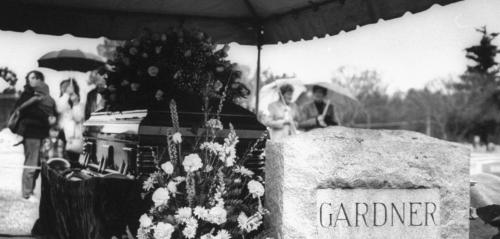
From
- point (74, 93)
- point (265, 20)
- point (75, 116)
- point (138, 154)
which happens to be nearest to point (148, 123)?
point (138, 154)

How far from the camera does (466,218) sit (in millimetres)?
3748

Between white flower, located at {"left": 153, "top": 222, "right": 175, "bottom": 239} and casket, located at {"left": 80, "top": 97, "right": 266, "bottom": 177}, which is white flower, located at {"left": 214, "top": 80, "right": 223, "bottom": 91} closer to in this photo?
casket, located at {"left": 80, "top": 97, "right": 266, "bottom": 177}

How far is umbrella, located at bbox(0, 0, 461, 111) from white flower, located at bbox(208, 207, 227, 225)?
2.85 meters

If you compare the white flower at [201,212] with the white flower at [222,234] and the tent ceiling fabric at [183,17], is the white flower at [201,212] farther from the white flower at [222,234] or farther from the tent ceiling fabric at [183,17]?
the tent ceiling fabric at [183,17]

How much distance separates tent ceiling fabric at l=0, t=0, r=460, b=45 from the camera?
243 inches

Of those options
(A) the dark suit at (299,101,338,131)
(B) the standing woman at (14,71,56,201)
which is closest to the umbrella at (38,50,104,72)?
(B) the standing woman at (14,71,56,201)

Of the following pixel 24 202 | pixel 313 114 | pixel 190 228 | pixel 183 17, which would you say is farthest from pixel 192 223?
pixel 24 202

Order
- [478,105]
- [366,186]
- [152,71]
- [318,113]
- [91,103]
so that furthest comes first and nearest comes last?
[478,105] → [91,103] → [318,113] → [152,71] → [366,186]

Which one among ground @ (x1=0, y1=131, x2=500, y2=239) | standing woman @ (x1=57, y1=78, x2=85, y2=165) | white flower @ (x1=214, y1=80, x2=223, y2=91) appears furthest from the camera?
standing woman @ (x1=57, y1=78, x2=85, y2=165)

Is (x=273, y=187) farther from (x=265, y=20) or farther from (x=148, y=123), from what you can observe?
(x=265, y=20)

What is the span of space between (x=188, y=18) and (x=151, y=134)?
9.56ft

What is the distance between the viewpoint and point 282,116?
31.0ft

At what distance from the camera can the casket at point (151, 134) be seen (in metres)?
4.33

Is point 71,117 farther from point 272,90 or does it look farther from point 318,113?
point 318,113
